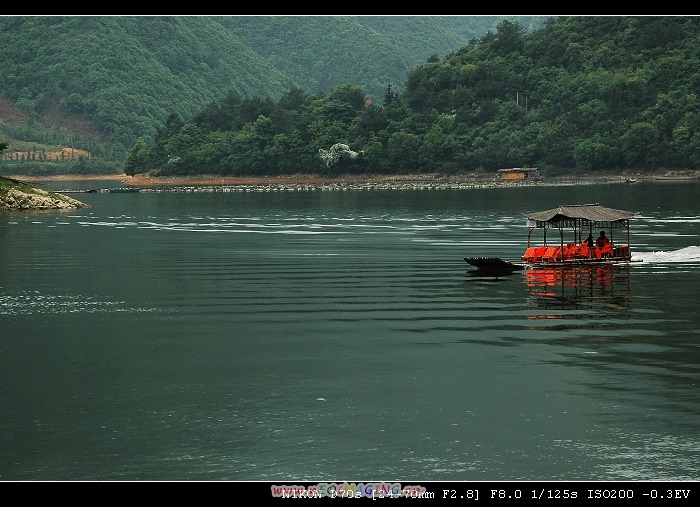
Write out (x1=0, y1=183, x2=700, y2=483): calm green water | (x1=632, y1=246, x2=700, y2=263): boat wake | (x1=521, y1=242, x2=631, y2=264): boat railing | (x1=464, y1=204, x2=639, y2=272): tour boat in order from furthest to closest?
(x1=632, y1=246, x2=700, y2=263): boat wake
(x1=521, y1=242, x2=631, y2=264): boat railing
(x1=464, y1=204, x2=639, y2=272): tour boat
(x1=0, y1=183, x2=700, y2=483): calm green water

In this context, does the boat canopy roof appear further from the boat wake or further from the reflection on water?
the boat wake

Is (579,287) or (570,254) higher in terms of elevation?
(570,254)

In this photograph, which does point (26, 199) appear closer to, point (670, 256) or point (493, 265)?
point (493, 265)

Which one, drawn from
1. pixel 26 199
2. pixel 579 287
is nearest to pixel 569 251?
pixel 579 287

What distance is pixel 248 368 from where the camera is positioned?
31.5 m

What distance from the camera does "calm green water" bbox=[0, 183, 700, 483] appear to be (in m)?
22.8

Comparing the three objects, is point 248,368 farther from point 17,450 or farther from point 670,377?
point 670,377

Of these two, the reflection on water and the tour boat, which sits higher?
the tour boat

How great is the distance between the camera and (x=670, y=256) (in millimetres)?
62031

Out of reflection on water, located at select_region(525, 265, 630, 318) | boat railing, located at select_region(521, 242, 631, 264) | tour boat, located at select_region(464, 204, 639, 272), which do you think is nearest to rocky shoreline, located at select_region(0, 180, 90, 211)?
tour boat, located at select_region(464, 204, 639, 272)

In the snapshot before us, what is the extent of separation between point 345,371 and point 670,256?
36456 millimetres

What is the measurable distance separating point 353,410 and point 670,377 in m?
9.07

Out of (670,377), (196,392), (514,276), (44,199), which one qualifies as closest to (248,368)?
(196,392)

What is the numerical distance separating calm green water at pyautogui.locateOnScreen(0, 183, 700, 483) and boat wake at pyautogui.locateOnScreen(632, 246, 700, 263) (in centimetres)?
32
